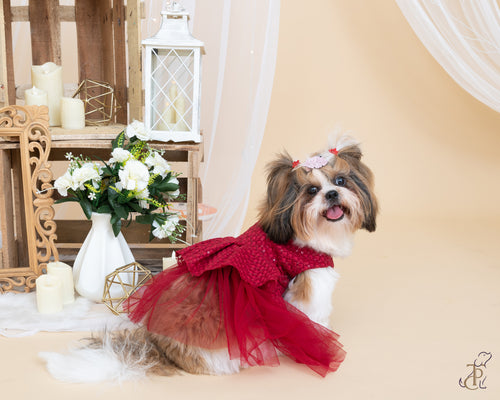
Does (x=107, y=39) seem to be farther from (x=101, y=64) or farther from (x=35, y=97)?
(x=35, y=97)

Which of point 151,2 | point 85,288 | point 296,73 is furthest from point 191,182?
point 296,73

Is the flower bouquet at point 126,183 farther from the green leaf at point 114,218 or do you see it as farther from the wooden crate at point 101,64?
the wooden crate at point 101,64

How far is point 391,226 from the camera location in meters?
3.32

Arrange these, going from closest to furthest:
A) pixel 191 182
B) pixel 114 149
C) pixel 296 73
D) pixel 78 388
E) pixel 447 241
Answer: pixel 78 388 < pixel 114 149 < pixel 191 182 < pixel 447 241 < pixel 296 73

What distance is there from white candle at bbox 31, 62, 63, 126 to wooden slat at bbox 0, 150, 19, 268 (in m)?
0.30

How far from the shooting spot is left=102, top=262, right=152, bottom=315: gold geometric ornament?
2045 mm

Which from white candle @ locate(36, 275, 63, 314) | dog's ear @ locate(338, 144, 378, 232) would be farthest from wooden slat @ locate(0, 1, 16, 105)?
dog's ear @ locate(338, 144, 378, 232)

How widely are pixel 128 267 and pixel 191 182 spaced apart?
0.43m

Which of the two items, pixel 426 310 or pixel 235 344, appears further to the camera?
pixel 426 310

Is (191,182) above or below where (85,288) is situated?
above

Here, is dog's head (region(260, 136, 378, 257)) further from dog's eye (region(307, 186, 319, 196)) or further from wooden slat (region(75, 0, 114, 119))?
wooden slat (region(75, 0, 114, 119))

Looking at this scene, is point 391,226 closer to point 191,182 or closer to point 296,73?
point 296,73

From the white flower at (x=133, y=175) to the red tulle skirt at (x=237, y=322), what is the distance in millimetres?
440

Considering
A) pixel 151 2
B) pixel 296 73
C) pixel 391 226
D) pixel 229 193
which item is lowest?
pixel 391 226
